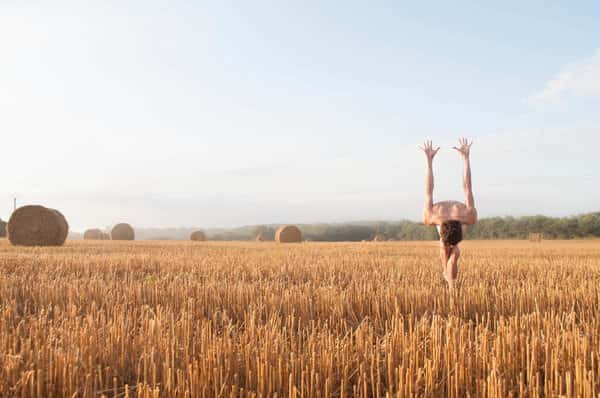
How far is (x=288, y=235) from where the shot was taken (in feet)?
116

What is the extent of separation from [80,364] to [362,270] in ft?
24.4

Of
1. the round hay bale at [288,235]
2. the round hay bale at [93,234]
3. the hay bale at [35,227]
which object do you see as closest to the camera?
the hay bale at [35,227]

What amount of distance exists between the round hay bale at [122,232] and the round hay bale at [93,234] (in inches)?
199

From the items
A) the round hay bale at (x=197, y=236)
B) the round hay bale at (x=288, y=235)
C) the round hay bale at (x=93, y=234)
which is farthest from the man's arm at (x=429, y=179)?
the round hay bale at (x=93, y=234)

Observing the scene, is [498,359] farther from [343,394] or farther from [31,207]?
[31,207]

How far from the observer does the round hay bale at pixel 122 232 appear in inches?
1613

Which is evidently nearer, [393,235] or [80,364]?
[80,364]

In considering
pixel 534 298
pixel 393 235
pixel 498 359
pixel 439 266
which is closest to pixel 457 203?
pixel 534 298

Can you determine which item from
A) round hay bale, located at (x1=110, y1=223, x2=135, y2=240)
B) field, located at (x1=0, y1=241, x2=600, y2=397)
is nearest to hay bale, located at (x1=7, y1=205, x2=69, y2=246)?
field, located at (x1=0, y1=241, x2=600, y2=397)

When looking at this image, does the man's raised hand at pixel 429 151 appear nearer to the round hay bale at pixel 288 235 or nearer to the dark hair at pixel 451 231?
the dark hair at pixel 451 231

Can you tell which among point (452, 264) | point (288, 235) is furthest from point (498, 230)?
point (452, 264)

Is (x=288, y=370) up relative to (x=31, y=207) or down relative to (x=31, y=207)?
down

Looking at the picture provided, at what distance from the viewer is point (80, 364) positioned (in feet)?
11.3

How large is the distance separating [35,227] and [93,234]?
24.6 metres
